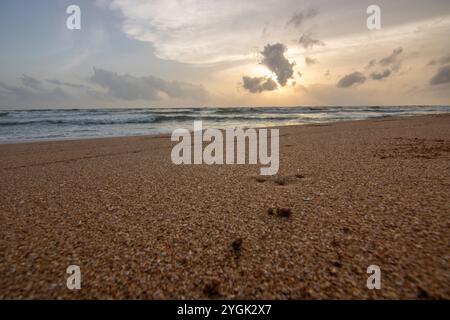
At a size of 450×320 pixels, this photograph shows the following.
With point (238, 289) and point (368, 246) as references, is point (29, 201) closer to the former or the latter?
point (238, 289)

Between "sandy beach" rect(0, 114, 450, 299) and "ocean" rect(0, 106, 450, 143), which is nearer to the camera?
"sandy beach" rect(0, 114, 450, 299)

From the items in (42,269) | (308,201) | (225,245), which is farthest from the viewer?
(308,201)

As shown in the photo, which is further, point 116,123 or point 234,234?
point 116,123

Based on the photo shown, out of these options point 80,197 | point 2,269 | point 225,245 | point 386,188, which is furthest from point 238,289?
point 80,197

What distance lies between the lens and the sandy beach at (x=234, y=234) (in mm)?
1537

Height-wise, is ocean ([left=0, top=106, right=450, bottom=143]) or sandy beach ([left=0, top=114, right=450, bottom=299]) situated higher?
ocean ([left=0, top=106, right=450, bottom=143])

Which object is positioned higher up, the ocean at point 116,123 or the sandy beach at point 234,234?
the ocean at point 116,123

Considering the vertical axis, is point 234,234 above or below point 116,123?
below

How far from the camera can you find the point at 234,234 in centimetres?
210

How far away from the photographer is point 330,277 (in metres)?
1.55

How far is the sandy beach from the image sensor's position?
1.54m

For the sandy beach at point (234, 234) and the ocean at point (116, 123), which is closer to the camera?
the sandy beach at point (234, 234)
